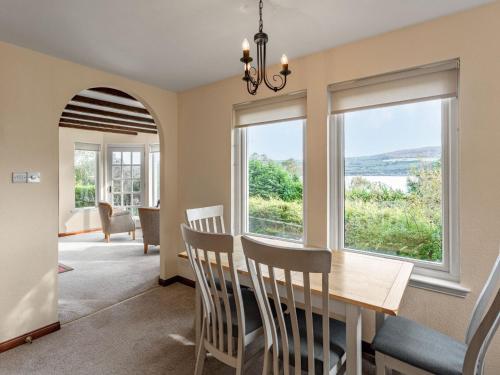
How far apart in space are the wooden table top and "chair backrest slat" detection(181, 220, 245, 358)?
0.56 feet

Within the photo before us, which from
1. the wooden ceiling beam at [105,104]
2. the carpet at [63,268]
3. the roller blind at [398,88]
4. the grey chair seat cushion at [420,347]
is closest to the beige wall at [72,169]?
the carpet at [63,268]

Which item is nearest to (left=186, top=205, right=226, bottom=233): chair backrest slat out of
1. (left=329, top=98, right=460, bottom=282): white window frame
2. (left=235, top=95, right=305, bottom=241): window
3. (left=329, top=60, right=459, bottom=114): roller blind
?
(left=235, top=95, right=305, bottom=241): window

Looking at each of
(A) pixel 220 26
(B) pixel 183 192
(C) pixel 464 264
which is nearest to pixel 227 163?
(B) pixel 183 192

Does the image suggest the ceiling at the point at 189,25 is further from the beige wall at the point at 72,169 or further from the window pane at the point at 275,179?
the beige wall at the point at 72,169

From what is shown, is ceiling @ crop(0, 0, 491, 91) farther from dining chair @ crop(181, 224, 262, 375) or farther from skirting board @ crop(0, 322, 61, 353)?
skirting board @ crop(0, 322, 61, 353)

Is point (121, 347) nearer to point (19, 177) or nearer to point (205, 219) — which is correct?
point (205, 219)

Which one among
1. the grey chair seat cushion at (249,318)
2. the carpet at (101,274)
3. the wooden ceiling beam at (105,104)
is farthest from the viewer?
the wooden ceiling beam at (105,104)

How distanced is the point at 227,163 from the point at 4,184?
1.88 metres

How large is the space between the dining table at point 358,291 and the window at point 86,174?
20.8 ft

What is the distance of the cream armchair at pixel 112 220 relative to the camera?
215 inches

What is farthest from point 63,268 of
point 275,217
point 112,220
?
point 275,217

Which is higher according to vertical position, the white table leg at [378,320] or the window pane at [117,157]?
the window pane at [117,157]

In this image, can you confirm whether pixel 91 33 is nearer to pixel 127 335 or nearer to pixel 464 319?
pixel 127 335

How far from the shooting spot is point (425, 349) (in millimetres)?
1312
